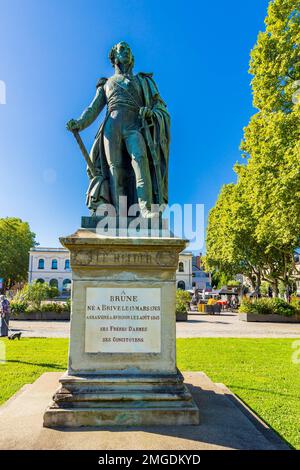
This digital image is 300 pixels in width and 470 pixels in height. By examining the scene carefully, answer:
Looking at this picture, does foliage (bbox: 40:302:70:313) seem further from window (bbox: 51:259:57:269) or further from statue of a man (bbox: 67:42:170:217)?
window (bbox: 51:259:57:269)

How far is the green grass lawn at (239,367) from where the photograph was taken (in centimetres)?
495

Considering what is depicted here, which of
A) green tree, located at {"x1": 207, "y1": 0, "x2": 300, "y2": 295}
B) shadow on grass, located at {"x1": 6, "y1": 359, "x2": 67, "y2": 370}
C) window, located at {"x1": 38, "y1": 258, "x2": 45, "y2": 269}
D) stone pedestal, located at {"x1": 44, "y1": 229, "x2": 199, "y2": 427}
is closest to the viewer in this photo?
stone pedestal, located at {"x1": 44, "y1": 229, "x2": 199, "y2": 427}

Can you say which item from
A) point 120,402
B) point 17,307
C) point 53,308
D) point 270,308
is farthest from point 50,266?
point 120,402

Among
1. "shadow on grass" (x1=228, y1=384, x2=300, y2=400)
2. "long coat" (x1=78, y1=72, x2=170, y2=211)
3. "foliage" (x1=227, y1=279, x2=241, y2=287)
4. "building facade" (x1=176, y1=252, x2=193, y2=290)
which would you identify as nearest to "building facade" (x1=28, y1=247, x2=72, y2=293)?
"building facade" (x1=176, y1=252, x2=193, y2=290)

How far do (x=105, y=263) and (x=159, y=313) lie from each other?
2.84 feet

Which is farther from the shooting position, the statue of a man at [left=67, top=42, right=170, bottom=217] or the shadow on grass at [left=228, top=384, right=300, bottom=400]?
the shadow on grass at [left=228, top=384, right=300, bottom=400]

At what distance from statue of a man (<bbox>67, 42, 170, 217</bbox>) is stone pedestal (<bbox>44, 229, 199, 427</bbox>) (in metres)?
0.79

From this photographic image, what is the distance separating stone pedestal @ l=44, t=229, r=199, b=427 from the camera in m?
3.72

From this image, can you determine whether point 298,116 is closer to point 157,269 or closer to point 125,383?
point 157,269

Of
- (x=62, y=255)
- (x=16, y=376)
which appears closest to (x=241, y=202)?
(x=16, y=376)

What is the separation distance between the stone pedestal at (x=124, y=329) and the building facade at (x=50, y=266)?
66.6 meters

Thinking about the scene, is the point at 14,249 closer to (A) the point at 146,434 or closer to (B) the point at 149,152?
(B) the point at 149,152

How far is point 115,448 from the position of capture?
309 centimetres

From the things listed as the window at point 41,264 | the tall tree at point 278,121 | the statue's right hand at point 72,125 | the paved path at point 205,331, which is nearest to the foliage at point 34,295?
the paved path at point 205,331
